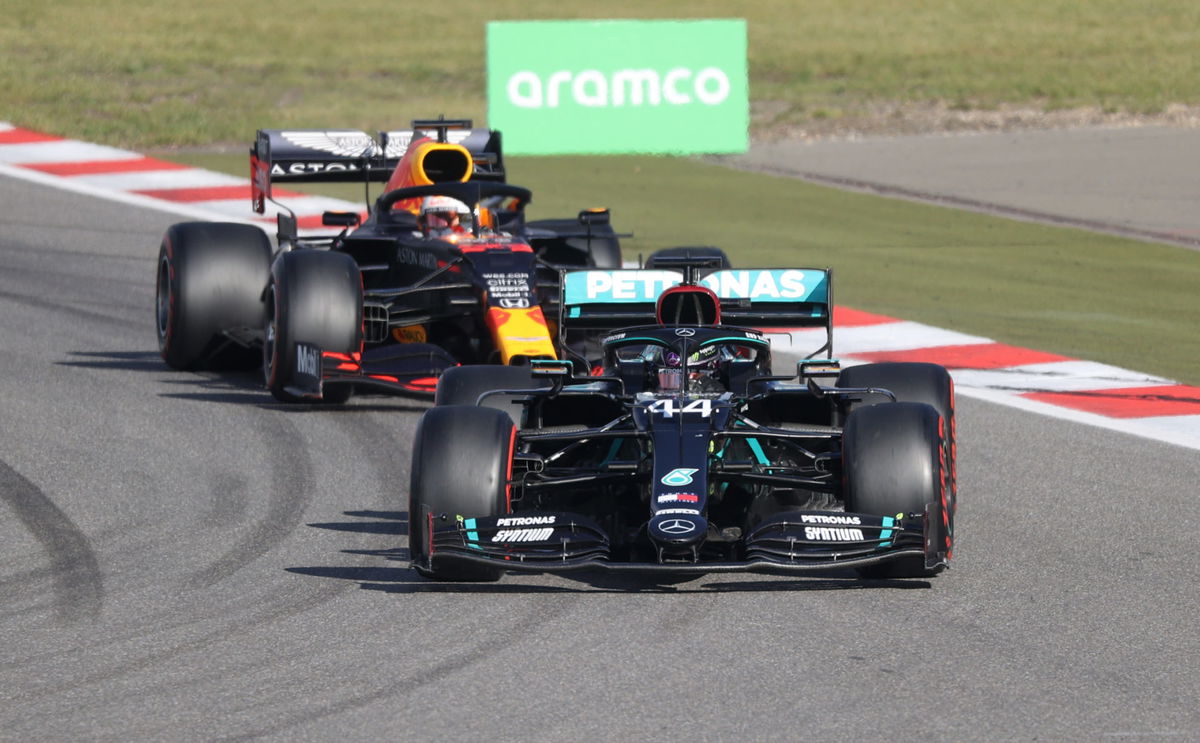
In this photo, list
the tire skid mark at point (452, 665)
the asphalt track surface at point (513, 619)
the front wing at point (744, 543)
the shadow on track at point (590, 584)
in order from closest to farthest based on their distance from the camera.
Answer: the tire skid mark at point (452, 665) < the asphalt track surface at point (513, 619) < the front wing at point (744, 543) < the shadow on track at point (590, 584)

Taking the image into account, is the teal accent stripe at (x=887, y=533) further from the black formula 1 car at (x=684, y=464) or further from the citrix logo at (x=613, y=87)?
the citrix logo at (x=613, y=87)

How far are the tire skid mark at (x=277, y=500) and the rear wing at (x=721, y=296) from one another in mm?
1658

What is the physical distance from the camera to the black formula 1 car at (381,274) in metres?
13.4

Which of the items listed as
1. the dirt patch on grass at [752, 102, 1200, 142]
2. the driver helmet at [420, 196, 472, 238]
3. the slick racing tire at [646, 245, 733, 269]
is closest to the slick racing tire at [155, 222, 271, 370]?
the driver helmet at [420, 196, 472, 238]

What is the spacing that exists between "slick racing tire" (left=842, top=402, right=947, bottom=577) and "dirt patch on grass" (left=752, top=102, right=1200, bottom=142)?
802 inches

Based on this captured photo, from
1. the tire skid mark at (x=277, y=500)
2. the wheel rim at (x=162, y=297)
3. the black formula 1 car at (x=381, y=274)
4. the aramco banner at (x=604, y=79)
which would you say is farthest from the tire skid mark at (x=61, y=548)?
the aramco banner at (x=604, y=79)

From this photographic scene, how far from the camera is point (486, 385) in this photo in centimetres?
1048

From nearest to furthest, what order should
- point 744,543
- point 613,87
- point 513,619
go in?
point 513,619
point 744,543
point 613,87

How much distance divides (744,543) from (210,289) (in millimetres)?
6930

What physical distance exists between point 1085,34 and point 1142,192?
44.1 feet

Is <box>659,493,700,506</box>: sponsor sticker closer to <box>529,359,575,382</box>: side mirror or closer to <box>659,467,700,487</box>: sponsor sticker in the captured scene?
<box>659,467,700,487</box>: sponsor sticker

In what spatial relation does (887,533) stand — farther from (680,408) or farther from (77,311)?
(77,311)

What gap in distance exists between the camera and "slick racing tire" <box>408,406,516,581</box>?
8.84 meters

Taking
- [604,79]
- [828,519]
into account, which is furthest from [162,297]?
[604,79]
